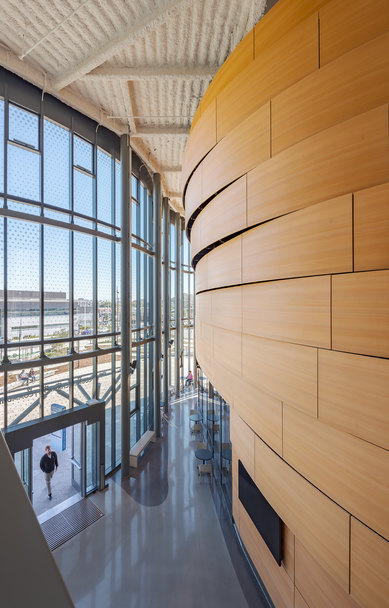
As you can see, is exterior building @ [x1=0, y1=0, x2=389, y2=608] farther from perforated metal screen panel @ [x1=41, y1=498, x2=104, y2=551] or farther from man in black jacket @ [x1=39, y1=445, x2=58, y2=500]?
perforated metal screen panel @ [x1=41, y1=498, x2=104, y2=551]

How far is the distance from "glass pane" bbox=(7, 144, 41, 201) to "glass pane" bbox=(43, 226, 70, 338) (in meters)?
0.84

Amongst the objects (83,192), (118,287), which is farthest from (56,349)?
(83,192)

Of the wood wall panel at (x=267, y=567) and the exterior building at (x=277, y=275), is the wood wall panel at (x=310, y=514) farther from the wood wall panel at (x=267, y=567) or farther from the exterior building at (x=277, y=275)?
the wood wall panel at (x=267, y=567)

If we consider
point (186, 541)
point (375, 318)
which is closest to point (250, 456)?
point (375, 318)

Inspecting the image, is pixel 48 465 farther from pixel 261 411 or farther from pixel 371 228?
pixel 371 228

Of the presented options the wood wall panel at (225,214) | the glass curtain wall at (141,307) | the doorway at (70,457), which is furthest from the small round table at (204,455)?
the wood wall panel at (225,214)

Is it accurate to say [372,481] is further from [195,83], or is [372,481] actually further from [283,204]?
[195,83]

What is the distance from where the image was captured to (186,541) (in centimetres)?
557

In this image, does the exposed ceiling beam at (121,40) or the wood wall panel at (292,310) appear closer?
the wood wall panel at (292,310)

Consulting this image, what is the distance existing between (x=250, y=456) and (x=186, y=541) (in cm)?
370

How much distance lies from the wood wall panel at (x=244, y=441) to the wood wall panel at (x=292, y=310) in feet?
5.00

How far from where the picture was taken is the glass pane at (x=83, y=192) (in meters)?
7.05

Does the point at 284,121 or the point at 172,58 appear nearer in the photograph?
the point at 284,121

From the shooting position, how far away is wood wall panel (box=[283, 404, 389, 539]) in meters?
1.90
